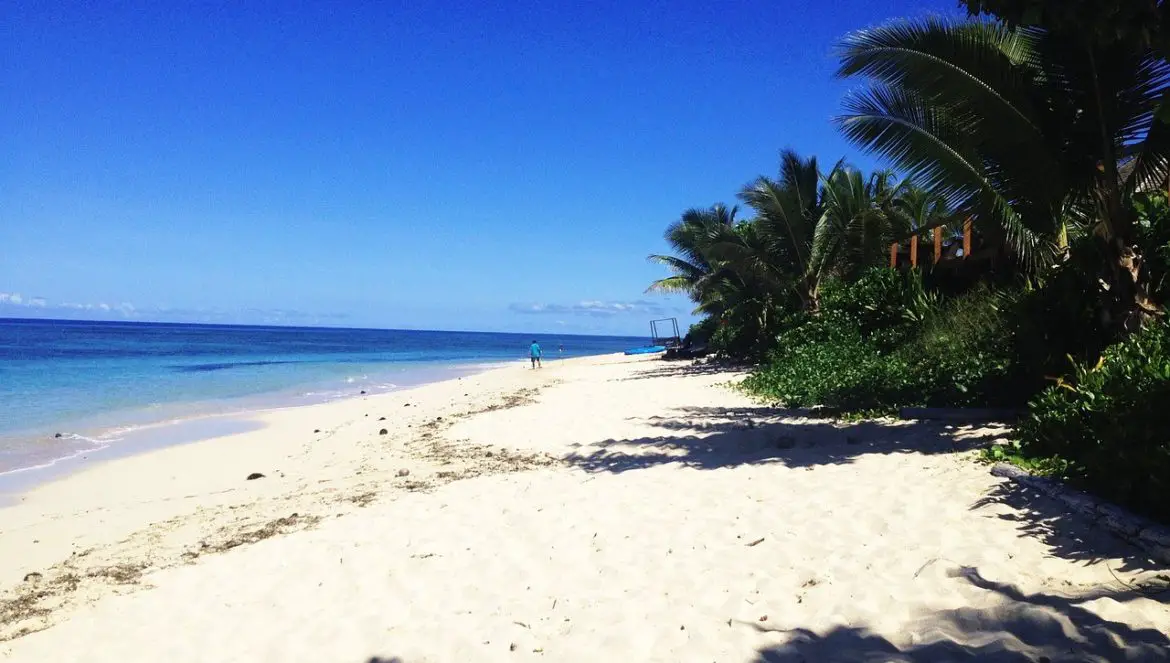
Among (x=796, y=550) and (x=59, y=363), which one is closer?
(x=796, y=550)

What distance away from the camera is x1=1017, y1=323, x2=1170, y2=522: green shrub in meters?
→ 3.86

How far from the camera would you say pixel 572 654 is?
3311mm

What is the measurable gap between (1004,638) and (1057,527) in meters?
1.56

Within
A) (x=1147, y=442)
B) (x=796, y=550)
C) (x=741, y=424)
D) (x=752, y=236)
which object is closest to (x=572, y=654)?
(x=796, y=550)

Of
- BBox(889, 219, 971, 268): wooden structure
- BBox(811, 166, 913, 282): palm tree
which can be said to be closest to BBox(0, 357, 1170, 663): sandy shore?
BBox(889, 219, 971, 268): wooden structure

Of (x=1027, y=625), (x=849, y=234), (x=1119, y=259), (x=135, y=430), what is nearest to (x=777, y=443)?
(x=1119, y=259)

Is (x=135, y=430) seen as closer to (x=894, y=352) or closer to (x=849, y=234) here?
(x=894, y=352)

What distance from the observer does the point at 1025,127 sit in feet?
23.4

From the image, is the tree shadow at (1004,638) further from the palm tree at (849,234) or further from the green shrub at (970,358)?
the palm tree at (849,234)

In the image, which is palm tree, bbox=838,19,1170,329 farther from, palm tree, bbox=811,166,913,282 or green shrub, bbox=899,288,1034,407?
palm tree, bbox=811,166,913,282

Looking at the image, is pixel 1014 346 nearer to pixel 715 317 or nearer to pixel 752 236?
pixel 752 236

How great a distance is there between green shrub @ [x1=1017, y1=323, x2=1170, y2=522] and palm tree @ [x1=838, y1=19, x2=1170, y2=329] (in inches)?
49.2

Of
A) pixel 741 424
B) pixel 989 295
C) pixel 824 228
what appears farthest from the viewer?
pixel 824 228

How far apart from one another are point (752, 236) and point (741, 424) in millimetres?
14352
